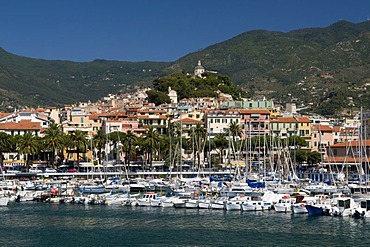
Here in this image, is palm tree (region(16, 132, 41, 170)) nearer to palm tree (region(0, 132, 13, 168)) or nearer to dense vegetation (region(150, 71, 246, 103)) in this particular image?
palm tree (region(0, 132, 13, 168))

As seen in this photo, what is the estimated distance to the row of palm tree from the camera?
88.6 m

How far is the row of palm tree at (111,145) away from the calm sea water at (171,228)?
29408 mm

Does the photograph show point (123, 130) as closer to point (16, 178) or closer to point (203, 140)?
point (203, 140)

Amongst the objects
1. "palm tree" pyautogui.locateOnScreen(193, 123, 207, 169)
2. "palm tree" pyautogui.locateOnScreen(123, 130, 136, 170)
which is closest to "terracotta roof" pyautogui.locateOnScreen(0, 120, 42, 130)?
"palm tree" pyautogui.locateOnScreen(123, 130, 136, 170)

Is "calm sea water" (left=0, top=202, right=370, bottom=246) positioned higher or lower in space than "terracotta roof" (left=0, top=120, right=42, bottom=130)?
lower

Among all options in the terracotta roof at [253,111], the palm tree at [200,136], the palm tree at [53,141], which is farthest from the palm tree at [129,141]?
the terracotta roof at [253,111]

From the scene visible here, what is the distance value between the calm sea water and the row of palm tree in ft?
96.5

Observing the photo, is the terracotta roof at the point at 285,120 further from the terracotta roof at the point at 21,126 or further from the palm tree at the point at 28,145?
the palm tree at the point at 28,145

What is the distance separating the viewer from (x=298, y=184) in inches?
2773

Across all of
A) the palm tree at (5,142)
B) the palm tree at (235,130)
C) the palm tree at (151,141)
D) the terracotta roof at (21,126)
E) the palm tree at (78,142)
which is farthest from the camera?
the terracotta roof at (21,126)

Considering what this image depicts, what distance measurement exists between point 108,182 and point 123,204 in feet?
Answer: 44.7

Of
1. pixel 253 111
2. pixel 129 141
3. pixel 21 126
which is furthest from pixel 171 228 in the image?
pixel 253 111

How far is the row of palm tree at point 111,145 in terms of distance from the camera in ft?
291

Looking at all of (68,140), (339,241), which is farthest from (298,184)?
(68,140)
